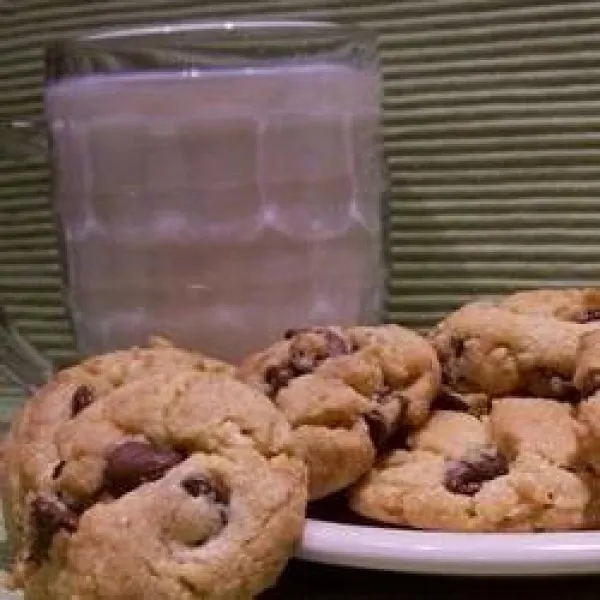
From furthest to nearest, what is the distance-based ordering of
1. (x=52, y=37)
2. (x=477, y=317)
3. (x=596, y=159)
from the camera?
(x=52, y=37), (x=596, y=159), (x=477, y=317)

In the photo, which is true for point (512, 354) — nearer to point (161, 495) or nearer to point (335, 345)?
point (335, 345)

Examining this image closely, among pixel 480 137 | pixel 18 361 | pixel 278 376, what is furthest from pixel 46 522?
pixel 480 137

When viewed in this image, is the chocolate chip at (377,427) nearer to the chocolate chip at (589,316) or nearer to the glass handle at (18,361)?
the chocolate chip at (589,316)

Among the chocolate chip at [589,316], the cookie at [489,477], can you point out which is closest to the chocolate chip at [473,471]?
the cookie at [489,477]

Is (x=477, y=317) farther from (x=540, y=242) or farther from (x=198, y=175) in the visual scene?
(x=540, y=242)

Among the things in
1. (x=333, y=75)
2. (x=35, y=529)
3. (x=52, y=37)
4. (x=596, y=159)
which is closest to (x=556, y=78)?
(x=596, y=159)

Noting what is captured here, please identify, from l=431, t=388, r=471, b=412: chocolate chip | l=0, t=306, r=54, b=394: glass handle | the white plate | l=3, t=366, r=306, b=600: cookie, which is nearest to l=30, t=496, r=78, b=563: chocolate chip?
l=3, t=366, r=306, b=600: cookie

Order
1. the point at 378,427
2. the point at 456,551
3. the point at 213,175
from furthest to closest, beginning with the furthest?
the point at 213,175 → the point at 378,427 → the point at 456,551
